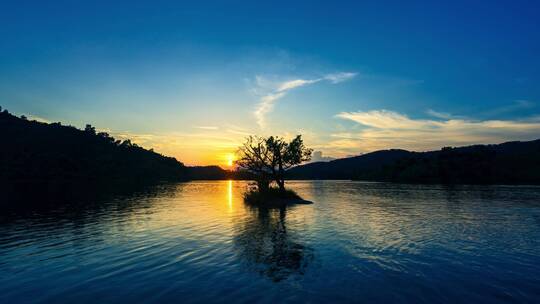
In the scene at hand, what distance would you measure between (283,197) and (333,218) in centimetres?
2577

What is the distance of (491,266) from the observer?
797 inches

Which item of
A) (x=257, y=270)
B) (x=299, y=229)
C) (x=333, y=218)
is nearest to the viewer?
(x=257, y=270)

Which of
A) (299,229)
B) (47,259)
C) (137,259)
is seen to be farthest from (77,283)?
(299,229)

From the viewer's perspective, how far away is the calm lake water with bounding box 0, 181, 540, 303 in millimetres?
15328

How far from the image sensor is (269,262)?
21.3 m

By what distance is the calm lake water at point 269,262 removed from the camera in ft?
50.3

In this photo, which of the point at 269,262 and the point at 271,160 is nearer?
the point at 269,262

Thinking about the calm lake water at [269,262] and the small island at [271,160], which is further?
the small island at [271,160]

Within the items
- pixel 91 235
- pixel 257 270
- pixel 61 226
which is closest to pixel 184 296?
pixel 257 270

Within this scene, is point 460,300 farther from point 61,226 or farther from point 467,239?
point 61,226

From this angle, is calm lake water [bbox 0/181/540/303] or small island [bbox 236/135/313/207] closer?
calm lake water [bbox 0/181/540/303]

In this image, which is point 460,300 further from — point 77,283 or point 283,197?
point 283,197

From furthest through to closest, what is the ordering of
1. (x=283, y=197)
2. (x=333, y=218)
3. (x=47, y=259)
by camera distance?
(x=283, y=197)
(x=333, y=218)
(x=47, y=259)

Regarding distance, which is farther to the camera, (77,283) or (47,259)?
(47,259)
